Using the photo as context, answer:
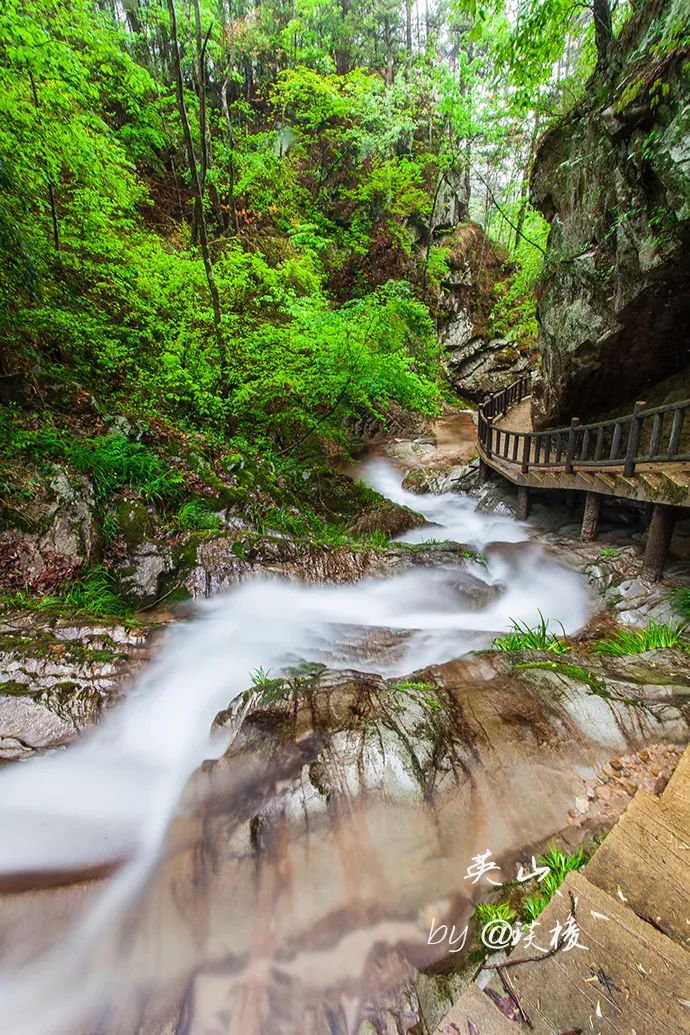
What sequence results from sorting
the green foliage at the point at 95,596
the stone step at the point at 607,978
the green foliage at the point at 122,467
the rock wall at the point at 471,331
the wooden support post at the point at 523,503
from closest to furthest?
the stone step at the point at 607,978, the green foliage at the point at 95,596, the green foliage at the point at 122,467, the wooden support post at the point at 523,503, the rock wall at the point at 471,331

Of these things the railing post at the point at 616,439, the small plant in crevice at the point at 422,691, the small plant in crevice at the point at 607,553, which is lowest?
the small plant in crevice at the point at 422,691

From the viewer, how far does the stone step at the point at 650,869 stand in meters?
1.83

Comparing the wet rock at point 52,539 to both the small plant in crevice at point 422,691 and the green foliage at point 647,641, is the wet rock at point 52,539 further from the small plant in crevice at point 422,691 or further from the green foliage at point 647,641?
the green foliage at point 647,641

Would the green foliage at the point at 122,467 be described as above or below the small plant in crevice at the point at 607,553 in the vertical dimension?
above

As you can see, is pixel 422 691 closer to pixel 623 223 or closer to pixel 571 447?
pixel 571 447

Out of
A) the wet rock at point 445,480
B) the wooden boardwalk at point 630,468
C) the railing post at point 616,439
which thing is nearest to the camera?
the wooden boardwalk at point 630,468

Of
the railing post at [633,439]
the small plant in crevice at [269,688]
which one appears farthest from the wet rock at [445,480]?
the small plant in crevice at [269,688]

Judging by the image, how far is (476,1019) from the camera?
64.5 inches

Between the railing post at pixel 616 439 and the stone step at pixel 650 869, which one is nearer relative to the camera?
the stone step at pixel 650 869

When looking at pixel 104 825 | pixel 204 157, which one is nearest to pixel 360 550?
pixel 104 825

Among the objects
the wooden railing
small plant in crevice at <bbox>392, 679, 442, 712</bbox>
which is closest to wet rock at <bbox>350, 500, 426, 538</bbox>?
the wooden railing

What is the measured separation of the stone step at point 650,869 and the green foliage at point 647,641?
8.96 ft

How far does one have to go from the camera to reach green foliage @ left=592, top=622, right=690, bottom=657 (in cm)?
458

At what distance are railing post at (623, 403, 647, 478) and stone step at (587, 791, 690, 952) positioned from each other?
17.2 ft
